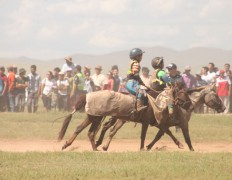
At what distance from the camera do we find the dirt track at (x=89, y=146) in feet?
57.5

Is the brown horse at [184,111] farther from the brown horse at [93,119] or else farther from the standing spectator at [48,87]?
the standing spectator at [48,87]

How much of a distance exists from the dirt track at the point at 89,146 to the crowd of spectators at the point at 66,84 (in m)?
7.62

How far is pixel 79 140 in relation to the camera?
19.7m

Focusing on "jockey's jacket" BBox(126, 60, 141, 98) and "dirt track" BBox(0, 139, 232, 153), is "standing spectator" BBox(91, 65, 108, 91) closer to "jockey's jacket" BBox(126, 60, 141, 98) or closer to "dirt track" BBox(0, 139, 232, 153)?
"dirt track" BBox(0, 139, 232, 153)

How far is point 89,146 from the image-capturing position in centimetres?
1828

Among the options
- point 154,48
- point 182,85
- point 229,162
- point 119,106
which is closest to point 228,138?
point 182,85

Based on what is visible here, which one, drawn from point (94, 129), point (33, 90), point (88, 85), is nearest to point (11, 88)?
point (33, 90)

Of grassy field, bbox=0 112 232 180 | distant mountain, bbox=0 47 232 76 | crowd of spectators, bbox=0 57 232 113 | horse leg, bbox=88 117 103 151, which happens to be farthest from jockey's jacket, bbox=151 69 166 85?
distant mountain, bbox=0 47 232 76

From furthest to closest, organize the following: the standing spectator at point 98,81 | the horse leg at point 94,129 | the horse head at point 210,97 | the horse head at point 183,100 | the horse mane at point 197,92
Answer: the standing spectator at point 98,81, the horse head at point 210,97, the horse mane at point 197,92, the horse head at point 183,100, the horse leg at point 94,129

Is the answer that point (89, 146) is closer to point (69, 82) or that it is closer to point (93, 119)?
point (93, 119)

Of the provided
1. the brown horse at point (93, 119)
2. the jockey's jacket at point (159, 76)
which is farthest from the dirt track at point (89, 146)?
the jockey's jacket at point (159, 76)

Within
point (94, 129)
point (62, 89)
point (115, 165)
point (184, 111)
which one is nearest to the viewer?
point (115, 165)

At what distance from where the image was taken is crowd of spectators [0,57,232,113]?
88.7 ft

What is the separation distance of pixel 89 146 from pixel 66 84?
946cm
